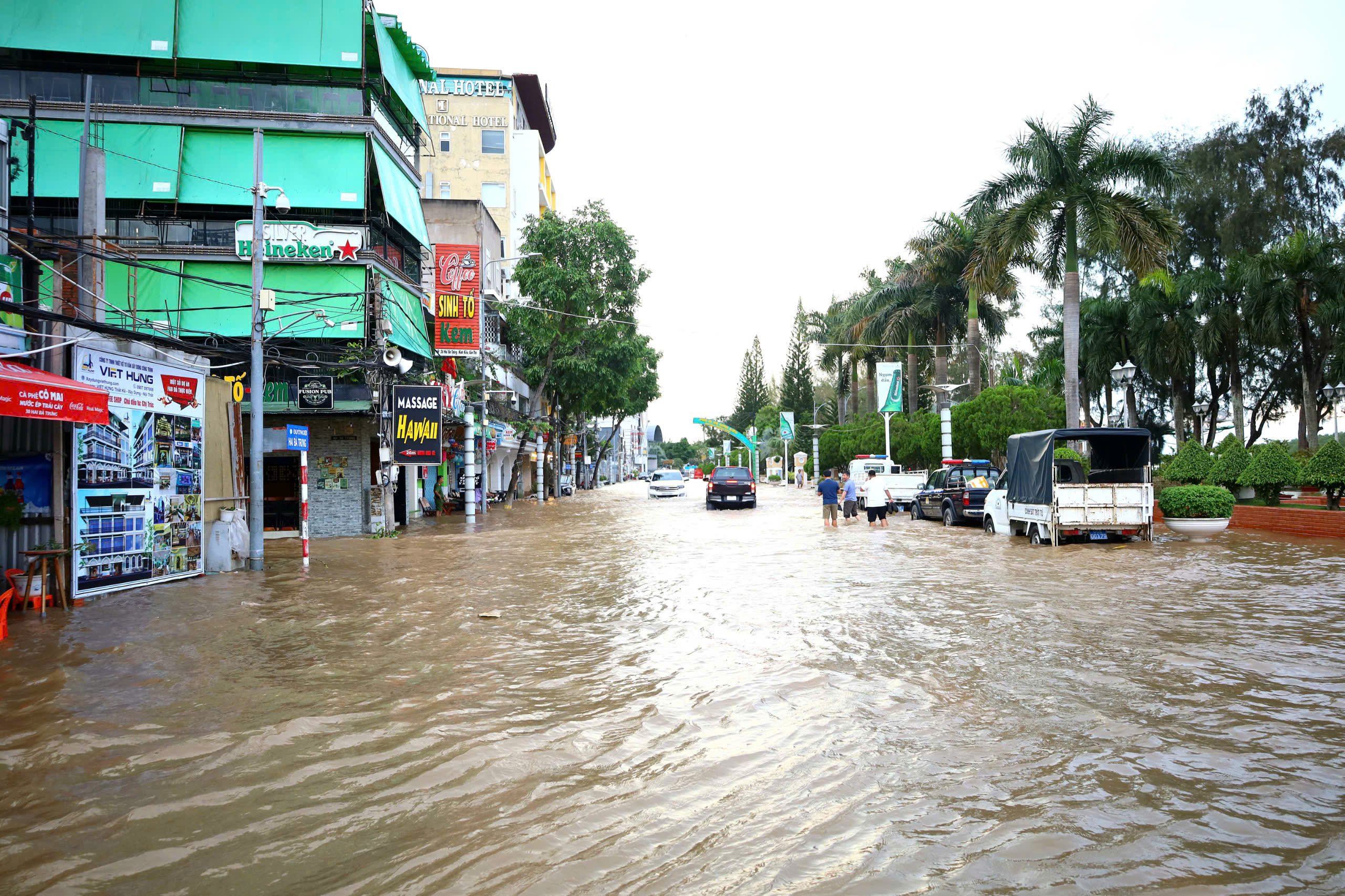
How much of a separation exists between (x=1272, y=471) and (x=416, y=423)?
2255 centimetres

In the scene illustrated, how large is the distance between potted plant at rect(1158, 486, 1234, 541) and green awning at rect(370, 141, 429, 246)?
22251mm

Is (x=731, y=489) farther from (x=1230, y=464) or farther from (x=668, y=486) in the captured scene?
(x=1230, y=464)

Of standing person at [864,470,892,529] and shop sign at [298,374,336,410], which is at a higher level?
shop sign at [298,374,336,410]

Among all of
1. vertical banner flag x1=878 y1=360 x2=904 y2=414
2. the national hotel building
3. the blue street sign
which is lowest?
the blue street sign

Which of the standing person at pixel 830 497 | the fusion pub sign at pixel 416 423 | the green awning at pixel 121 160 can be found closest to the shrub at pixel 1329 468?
the standing person at pixel 830 497

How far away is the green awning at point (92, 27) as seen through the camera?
24266 millimetres

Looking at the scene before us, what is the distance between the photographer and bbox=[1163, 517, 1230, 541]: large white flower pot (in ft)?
64.7

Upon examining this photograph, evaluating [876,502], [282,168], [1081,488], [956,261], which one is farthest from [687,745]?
[956,261]

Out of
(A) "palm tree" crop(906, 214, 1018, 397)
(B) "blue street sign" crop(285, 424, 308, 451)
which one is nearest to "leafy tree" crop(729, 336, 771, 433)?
(A) "palm tree" crop(906, 214, 1018, 397)

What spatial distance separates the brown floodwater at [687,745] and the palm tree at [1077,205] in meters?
17.2

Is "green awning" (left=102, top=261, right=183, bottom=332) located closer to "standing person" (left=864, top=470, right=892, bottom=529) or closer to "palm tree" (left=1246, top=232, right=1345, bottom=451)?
"standing person" (left=864, top=470, right=892, bottom=529)

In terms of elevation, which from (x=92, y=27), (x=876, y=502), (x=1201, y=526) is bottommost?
(x=1201, y=526)

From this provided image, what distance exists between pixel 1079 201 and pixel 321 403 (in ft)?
76.2

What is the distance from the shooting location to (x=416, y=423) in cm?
2536
